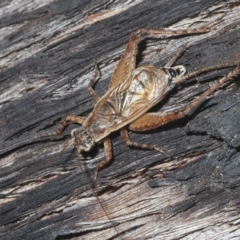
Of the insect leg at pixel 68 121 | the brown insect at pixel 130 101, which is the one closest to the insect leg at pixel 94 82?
the brown insect at pixel 130 101

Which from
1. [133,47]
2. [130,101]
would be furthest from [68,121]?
[133,47]

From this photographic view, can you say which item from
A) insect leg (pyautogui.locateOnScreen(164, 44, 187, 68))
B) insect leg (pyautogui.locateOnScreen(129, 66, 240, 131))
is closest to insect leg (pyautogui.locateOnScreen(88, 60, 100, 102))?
insect leg (pyautogui.locateOnScreen(129, 66, 240, 131))

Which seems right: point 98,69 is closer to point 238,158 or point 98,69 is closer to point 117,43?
point 117,43

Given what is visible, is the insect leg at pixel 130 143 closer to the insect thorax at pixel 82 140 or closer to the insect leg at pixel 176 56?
the insect thorax at pixel 82 140

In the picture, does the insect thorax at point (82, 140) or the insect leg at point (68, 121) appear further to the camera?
the insect leg at point (68, 121)

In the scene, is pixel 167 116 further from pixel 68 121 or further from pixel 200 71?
pixel 68 121

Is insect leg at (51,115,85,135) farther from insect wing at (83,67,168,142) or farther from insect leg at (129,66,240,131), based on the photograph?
insect leg at (129,66,240,131)

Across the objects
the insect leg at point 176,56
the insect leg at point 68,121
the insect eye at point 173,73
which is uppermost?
the insect leg at point 176,56
